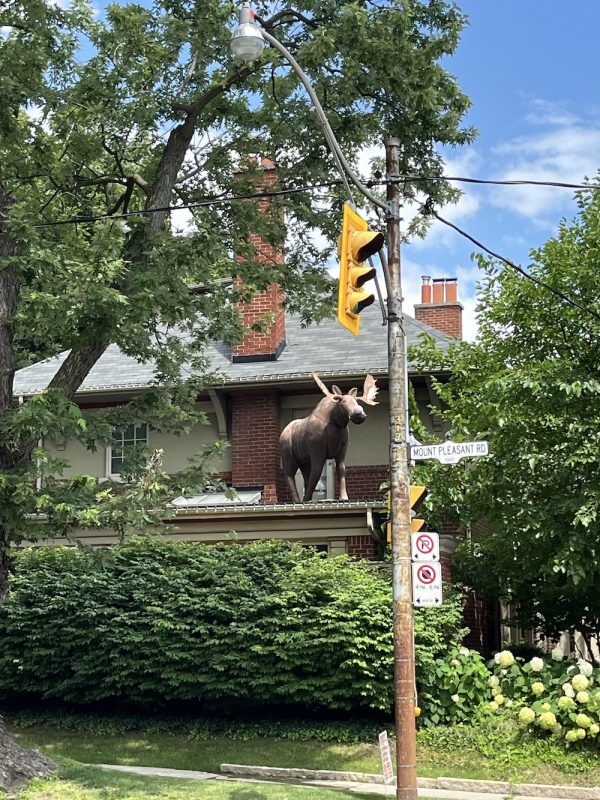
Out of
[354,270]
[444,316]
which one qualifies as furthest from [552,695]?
[444,316]

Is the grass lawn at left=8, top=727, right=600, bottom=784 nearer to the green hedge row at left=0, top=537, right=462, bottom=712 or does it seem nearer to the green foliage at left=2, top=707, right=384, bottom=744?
the green foliage at left=2, top=707, right=384, bottom=744

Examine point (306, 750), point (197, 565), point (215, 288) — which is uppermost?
point (215, 288)

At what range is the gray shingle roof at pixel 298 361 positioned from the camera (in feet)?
69.7

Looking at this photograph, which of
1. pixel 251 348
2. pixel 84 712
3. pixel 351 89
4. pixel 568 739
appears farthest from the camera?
pixel 251 348

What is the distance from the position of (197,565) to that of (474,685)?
14.5 feet

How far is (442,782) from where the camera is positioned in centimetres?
1253

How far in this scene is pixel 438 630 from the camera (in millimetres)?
15023

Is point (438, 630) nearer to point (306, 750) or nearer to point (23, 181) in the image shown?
point (306, 750)

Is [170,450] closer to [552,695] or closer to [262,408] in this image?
[262,408]

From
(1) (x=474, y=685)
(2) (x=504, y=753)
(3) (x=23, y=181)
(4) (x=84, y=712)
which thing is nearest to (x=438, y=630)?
(1) (x=474, y=685)

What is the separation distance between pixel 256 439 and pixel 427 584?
11.6 metres

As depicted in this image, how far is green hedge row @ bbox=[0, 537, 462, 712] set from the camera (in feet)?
47.6

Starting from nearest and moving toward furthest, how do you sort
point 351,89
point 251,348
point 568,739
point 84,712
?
1. point 568,739
2. point 351,89
3. point 84,712
4. point 251,348

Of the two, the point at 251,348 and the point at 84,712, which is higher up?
the point at 251,348
